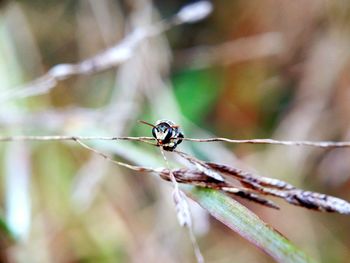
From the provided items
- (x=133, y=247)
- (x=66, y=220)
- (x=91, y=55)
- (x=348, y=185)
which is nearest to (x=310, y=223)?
(x=348, y=185)

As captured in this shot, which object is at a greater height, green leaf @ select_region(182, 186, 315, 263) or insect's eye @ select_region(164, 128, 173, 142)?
insect's eye @ select_region(164, 128, 173, 142)

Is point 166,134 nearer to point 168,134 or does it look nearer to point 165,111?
point 168,134

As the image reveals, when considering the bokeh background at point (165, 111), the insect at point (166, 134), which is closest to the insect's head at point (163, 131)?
the insect at point (166, 134)

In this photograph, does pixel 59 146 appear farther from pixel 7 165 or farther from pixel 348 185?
pixel 348 185

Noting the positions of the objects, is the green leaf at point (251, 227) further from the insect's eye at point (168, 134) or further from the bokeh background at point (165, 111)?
the bokeh background at point (165, 111)

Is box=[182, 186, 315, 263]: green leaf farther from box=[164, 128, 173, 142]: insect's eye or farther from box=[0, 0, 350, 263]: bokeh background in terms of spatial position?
box=[0, 0, 350, 263]: bokeh background

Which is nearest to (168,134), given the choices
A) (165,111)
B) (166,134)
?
(166,134)

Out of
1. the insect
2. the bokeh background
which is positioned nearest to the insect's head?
the insect
